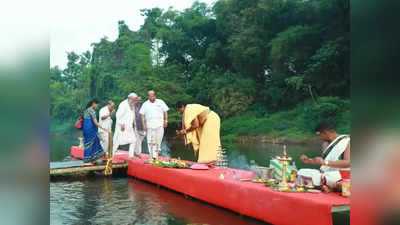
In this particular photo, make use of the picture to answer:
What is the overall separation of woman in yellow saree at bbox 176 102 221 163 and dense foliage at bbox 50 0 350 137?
10.0 m

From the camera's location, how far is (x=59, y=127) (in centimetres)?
2725

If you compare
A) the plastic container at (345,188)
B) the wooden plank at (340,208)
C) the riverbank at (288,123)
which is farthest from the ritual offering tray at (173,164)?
the riverbank at (288,123)

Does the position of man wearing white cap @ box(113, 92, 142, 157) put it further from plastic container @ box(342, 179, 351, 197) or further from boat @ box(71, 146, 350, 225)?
plastic container @ box(342, 179, 351, 197)

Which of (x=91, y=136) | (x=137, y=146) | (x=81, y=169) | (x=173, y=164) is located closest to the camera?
(x=173, y=164)

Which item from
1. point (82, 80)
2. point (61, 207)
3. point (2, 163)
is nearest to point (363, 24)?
point (2, 163)

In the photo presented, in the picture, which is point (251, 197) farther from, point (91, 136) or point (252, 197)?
point (91, 136)

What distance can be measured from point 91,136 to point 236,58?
39.7 ft

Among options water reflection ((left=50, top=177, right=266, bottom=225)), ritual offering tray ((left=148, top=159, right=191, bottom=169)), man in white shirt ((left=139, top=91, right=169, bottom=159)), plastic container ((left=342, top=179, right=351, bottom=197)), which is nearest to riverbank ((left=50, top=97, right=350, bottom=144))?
man in white shirt ((left=139, top=91, right=169, bottom=159))

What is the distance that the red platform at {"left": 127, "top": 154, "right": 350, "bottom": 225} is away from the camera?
12.1 ft

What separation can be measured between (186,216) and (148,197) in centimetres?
133

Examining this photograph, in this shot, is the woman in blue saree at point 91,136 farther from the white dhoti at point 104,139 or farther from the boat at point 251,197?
the boat at point 251,197

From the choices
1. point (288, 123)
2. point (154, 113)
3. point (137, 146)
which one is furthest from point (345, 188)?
point (288, 123)

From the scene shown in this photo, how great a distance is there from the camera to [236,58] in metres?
19.5

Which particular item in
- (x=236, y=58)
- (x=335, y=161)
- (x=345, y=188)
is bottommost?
(x=345, y=188)
